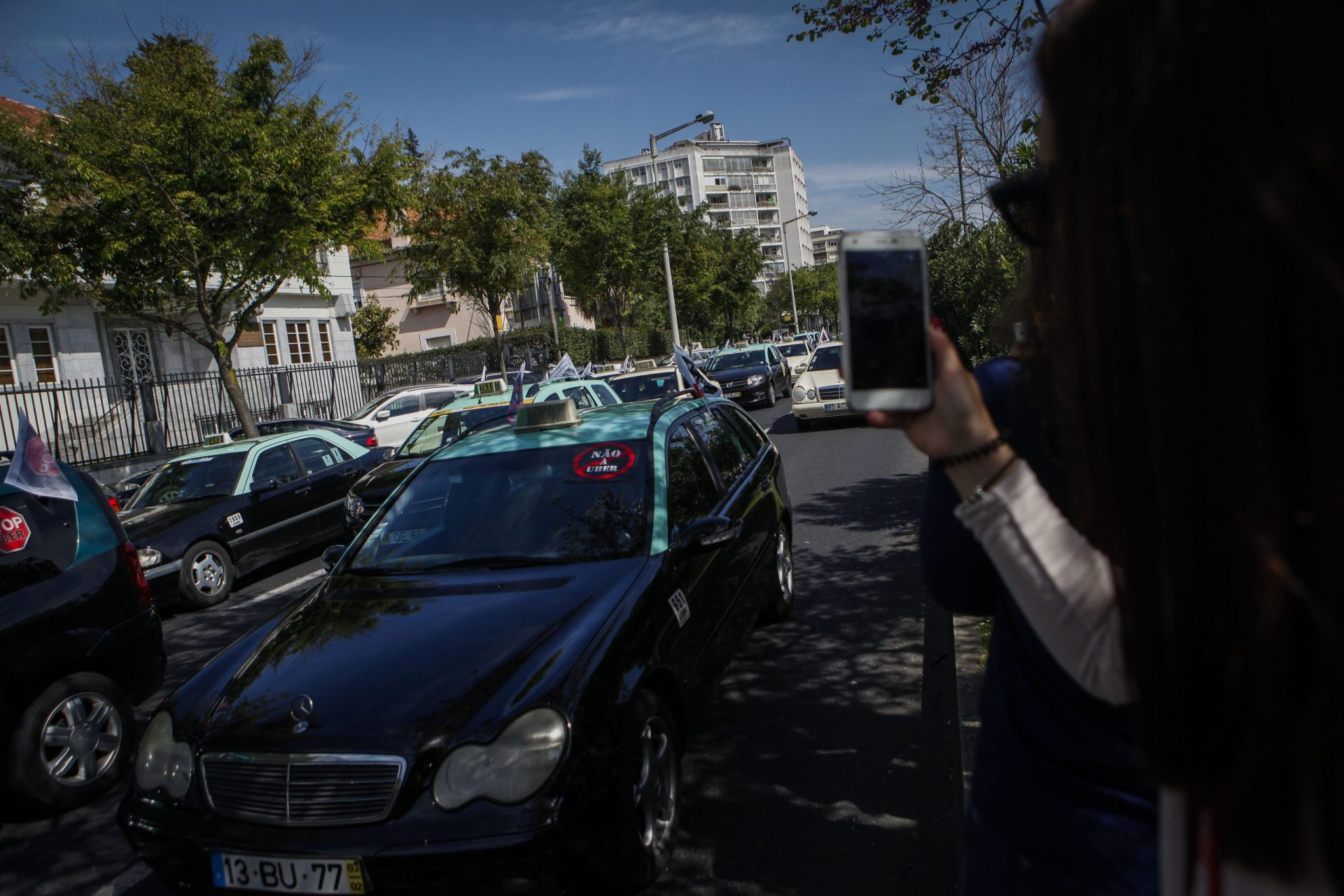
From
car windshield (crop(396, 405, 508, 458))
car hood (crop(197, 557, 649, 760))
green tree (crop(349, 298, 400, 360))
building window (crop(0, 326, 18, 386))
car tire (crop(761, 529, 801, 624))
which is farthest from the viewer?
green tree (crop(349, 298, 400, 360))

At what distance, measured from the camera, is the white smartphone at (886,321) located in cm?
112

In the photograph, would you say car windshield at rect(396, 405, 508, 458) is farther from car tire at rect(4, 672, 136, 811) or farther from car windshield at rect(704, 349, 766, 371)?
car windshield at rect(704, 349, 766, 371)

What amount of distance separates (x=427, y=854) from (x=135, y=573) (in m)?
3.28

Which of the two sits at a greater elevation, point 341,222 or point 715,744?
point 341,222

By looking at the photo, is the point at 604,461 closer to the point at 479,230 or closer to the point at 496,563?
the point at 496,563

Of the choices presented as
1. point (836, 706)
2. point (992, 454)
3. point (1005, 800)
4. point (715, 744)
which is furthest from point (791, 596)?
point (992, 454)

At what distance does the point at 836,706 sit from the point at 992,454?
13.3 feet

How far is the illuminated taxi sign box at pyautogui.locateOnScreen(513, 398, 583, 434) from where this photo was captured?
17.0ft

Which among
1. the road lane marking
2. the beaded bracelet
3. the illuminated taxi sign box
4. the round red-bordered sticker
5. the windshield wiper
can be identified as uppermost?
the beaded bracelet

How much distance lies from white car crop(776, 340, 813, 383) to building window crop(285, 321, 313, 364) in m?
15.1

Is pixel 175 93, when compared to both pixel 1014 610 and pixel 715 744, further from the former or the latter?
pixel 1014 610

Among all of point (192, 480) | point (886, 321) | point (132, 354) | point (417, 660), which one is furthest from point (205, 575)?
point (132, 354)

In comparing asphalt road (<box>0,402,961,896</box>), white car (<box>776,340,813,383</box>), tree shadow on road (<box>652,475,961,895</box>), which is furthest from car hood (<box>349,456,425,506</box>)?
white car (<box>776,340,813,383</box>)

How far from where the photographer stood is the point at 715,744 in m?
4.61
